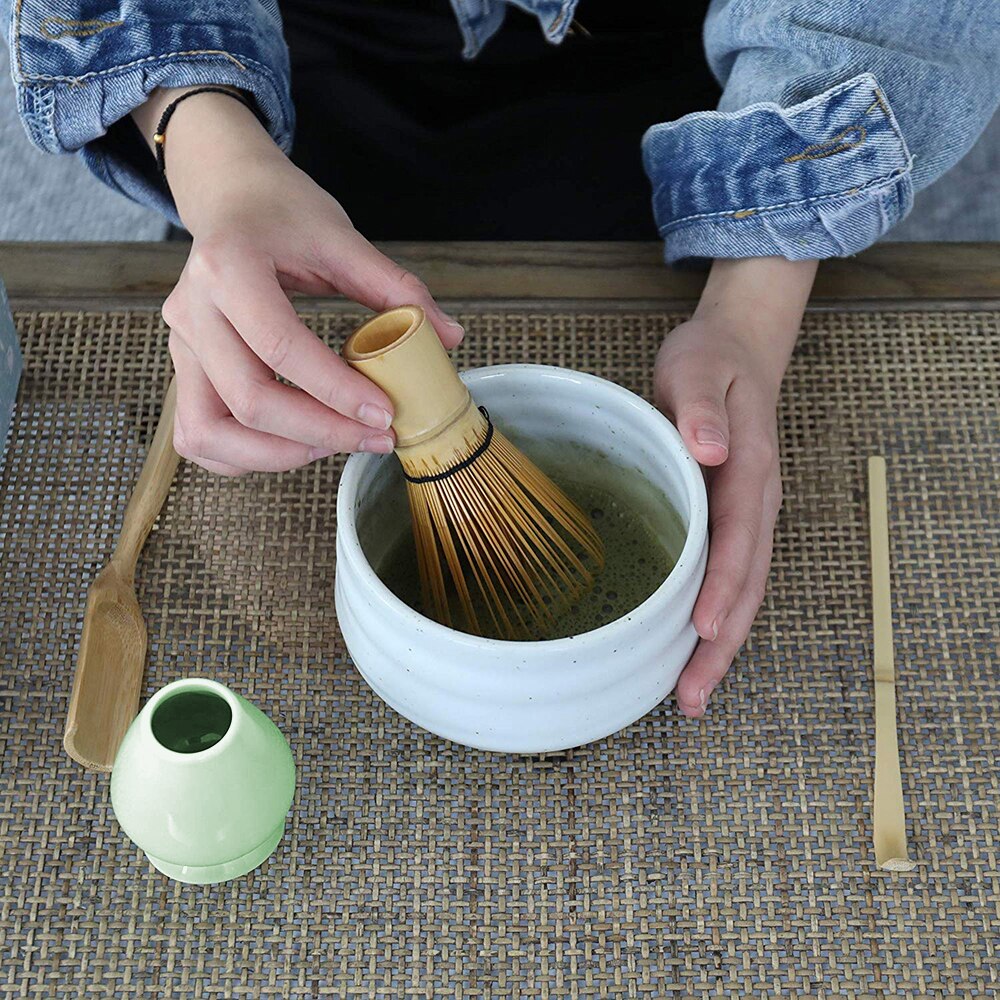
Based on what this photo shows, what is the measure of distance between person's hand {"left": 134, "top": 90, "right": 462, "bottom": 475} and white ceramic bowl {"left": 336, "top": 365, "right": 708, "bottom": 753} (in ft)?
0.10

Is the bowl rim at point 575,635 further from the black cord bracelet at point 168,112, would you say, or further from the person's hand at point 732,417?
the black cord bracelet at point 168,112

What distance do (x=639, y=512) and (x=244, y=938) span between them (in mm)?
227

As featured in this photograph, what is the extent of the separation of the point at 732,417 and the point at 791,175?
4.5 inches

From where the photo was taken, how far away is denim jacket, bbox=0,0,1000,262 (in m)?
0.50

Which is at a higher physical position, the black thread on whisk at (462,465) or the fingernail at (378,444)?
the fingernail at (378,444)

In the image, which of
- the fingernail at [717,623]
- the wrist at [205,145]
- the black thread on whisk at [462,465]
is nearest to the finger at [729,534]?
the fingernail at [717,623]

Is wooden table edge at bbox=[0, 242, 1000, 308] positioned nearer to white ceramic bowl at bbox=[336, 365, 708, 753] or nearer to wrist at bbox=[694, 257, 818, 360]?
wrist at bbox=[694, 257, 818, 360]

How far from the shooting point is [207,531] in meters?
0.51

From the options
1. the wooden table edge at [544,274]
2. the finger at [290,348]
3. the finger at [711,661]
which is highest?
the finger at [290,348]

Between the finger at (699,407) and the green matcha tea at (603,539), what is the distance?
0.03m

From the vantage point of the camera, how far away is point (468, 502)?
1.38ft

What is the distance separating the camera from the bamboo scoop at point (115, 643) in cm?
45

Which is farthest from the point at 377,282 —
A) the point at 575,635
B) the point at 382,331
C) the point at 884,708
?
the point at 884,708

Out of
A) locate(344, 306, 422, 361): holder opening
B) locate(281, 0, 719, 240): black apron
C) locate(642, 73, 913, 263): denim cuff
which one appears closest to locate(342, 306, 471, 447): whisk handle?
locate(344, 306, 422, 361): holder opening
